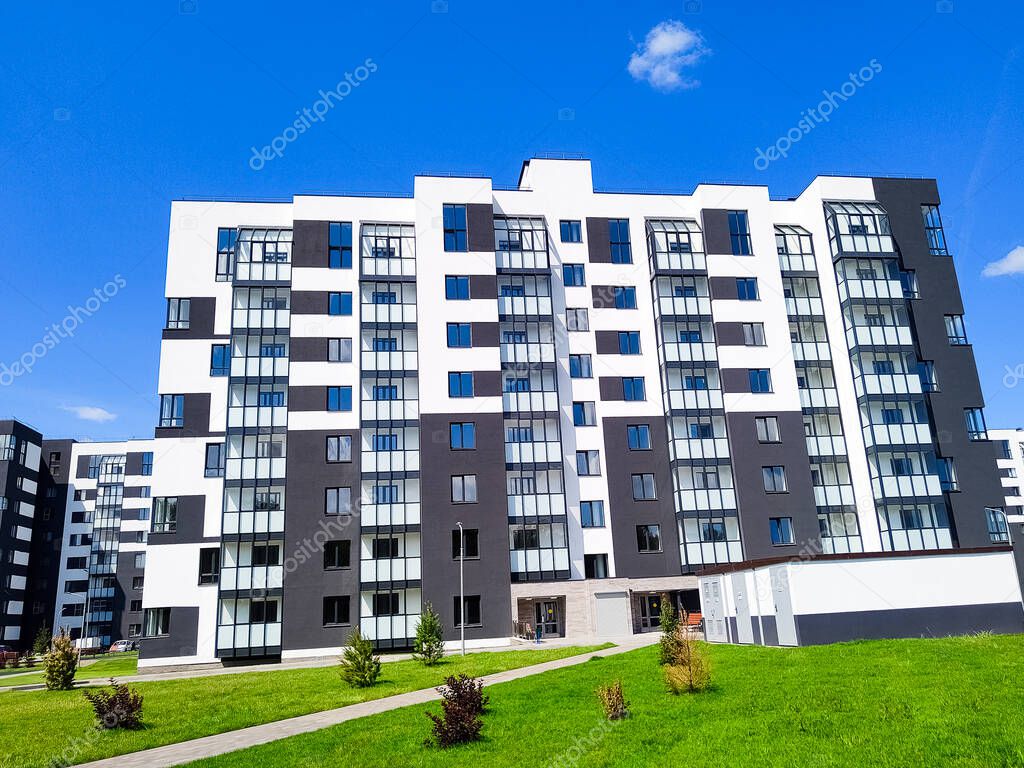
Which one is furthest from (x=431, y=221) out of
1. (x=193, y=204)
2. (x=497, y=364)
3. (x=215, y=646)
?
(x=215, y=646)

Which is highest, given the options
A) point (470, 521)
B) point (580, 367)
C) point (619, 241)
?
point (619, 241)

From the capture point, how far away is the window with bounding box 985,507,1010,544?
162 ft

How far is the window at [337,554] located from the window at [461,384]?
1162cm

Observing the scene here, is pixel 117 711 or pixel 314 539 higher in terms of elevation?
pixel 314 539

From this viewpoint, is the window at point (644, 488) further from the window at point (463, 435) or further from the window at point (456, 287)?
the window at point (456, 287)

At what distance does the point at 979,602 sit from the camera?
28.4 meters

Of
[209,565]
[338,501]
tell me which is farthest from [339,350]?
[209,565]

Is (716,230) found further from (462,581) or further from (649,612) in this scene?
(462,581)

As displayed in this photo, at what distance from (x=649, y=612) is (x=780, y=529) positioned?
10155 millimetres

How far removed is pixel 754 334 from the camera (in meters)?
53.5

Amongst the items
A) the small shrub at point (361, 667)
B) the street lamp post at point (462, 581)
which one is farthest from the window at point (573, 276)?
the small shrub at point (361, 667)

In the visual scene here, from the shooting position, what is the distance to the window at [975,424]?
5125 centimetres

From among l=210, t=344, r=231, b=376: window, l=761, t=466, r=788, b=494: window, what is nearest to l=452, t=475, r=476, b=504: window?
l=210, t=344, r=231, b=376: window

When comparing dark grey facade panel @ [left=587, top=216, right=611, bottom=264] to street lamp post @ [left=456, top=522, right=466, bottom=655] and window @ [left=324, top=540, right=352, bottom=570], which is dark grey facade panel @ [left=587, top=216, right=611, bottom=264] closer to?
street lamp post @ [left=456, top=522, right=466, bottom=655]
